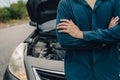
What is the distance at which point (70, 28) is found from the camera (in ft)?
13.7

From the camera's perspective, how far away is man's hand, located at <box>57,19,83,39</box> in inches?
164

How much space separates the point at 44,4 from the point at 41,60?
3.74 feet

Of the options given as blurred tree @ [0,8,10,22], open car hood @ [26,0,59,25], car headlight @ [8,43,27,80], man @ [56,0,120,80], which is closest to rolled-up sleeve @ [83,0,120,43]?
man @ [56,0,120,80]

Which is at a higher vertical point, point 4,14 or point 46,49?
point 46,49

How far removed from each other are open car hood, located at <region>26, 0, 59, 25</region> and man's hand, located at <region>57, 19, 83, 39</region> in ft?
7.43

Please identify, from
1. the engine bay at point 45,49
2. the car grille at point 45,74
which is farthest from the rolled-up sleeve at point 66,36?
the engine bay at point 45,49

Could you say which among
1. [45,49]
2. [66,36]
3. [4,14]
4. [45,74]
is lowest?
[4,14]

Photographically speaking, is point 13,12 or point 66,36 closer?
point 66,36

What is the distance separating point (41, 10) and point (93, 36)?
8.22 ft

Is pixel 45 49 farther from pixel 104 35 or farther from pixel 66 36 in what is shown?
pixel 104 35

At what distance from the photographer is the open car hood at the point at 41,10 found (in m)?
6.48

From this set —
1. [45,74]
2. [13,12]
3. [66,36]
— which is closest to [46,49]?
[45,74]

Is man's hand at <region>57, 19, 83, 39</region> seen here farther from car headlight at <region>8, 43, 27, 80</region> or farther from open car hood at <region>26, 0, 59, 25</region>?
open car hood at <region>26, 0, 59, 25</region>

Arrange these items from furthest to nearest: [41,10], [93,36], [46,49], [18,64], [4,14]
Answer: [4,14] → [41,10] → [46,49] → [18,64] → [93,36]
